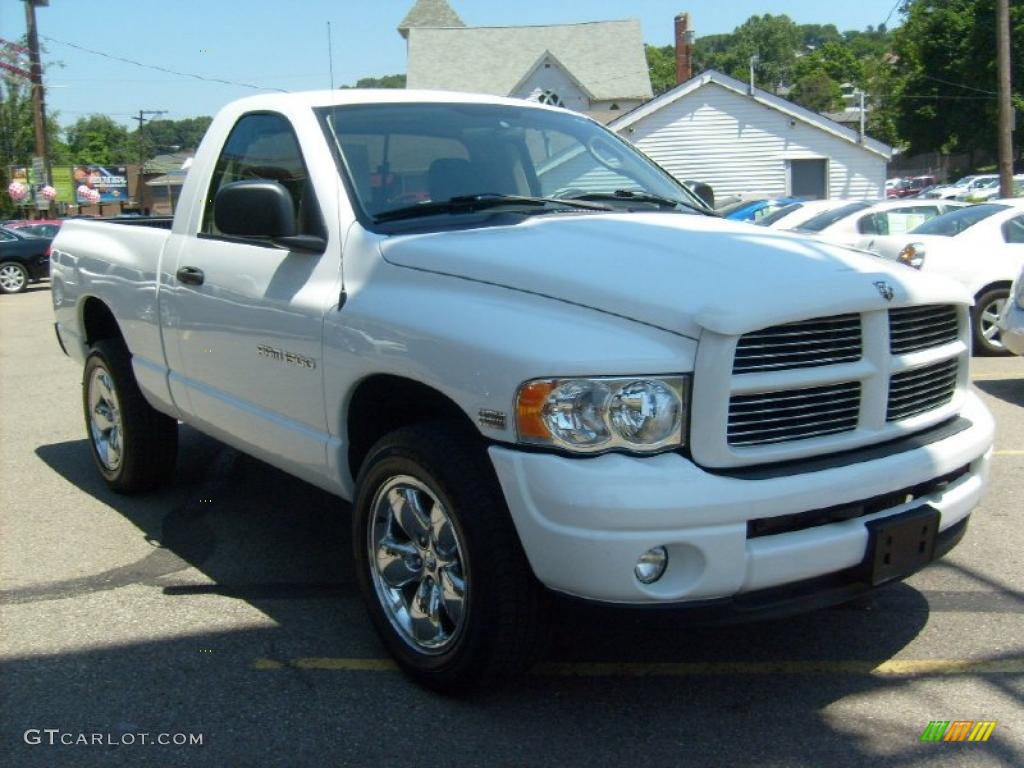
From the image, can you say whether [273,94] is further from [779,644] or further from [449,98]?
[779,644]

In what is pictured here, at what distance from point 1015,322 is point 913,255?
8.42 ft

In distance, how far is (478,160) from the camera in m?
4.52

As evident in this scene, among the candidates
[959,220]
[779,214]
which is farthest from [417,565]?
[779,214]

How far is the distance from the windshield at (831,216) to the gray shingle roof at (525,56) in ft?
109

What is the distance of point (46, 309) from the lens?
19109 mm

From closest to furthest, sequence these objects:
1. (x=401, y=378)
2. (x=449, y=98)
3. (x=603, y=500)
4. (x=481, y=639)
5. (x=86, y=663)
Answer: (x=603, y=500)
(x=481, y=639)
(x=401, y=378)
(x=86, y=663)
(x=449, y=98)

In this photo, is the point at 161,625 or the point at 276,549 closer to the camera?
the point at 161,625

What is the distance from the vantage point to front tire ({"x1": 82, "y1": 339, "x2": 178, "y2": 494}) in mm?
5754

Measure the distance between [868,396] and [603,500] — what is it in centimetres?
95

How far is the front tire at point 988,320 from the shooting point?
1051 centimetres

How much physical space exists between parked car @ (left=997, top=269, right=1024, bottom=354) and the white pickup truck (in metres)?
4.62

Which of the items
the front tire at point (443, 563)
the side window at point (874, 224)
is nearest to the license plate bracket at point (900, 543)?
the front tire at point (443, 563)

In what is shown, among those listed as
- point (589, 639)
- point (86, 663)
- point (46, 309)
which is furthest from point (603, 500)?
point (46, 309)

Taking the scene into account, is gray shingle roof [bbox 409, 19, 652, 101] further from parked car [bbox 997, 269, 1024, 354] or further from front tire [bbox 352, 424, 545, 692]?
front tire [bbox 352, 424, 545, 692]
